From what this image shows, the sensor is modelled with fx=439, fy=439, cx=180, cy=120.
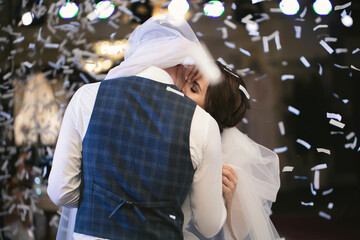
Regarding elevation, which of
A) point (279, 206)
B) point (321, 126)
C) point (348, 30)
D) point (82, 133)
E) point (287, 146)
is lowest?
point (279, 206)

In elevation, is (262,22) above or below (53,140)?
above

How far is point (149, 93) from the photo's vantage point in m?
1.41

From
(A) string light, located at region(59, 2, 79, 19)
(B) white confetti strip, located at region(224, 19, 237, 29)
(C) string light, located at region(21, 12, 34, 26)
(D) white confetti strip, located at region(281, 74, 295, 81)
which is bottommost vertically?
(D) white confetti strip, located at region(281, 74, 295, 81)

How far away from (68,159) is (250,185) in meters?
0.86

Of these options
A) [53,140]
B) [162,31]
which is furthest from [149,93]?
[53,140]

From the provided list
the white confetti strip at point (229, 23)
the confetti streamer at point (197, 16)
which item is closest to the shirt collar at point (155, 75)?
the confetti streamer at point (197, 16)

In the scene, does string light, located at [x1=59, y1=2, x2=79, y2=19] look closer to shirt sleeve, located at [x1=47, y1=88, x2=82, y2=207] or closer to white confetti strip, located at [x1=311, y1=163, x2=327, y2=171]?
shirt sleeve, located at [x1=47, y1=88, x2=82, y2=207]

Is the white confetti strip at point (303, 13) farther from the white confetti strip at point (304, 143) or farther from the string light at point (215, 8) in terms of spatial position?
the string light at point (215, 8)

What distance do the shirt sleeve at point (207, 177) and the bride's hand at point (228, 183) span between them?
0.42m

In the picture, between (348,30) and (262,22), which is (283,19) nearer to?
(262,22)

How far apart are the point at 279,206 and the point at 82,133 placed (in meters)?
4.45

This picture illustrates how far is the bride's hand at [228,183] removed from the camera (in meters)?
1.90

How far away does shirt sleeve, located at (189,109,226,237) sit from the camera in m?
1.39

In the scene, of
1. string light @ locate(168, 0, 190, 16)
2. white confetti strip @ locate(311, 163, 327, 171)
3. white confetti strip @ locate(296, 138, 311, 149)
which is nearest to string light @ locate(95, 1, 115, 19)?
string light @ locate(168, 0, 190, 16)
